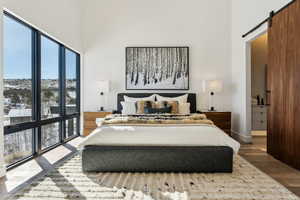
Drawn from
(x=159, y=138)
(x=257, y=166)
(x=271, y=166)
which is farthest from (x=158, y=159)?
(x=271, y=166)

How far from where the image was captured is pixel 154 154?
10.1 ft

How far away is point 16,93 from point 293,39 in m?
4.04

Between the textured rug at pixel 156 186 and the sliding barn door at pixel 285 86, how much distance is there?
722 millimetres

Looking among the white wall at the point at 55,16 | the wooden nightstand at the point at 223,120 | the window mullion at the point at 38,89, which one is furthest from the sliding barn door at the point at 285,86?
the window mullion at the point at 38,89

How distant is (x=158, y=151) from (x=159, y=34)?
3.81 metres

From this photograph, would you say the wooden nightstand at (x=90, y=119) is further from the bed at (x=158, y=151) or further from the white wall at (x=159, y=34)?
the bed at (x=158, y=151)

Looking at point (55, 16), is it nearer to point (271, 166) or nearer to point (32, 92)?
point (32, 92)

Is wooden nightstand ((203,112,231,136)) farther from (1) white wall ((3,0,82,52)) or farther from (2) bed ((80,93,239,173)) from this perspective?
(1) white wall ((3,0,82,52))

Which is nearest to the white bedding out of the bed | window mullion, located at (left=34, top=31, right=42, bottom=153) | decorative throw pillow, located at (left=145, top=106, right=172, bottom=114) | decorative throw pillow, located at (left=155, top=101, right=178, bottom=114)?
the bed

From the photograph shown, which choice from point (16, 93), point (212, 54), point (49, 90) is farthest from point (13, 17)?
point (212, 54)

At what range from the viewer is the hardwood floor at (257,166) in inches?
106

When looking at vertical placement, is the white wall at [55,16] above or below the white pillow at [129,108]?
above

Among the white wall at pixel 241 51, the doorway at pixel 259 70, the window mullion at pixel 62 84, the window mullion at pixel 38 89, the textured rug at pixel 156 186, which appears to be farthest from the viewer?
the doorway at pixel 259 70

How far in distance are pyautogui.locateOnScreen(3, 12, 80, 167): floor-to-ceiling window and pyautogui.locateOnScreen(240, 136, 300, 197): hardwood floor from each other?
11.5 ft
